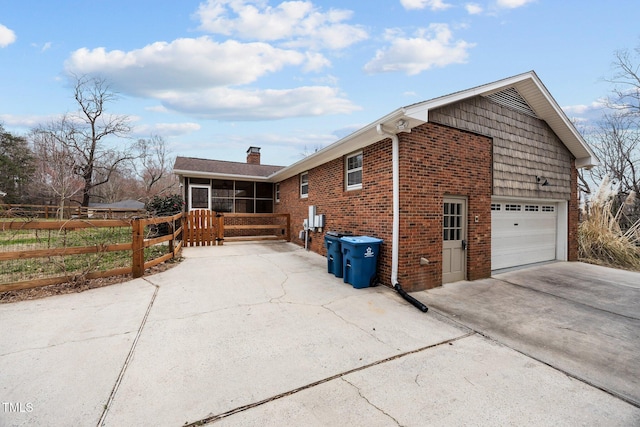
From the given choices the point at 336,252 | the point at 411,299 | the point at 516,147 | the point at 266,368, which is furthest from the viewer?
the point at 516,147

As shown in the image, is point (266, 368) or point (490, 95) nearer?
point (266, 368)

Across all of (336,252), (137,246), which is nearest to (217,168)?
(137,246)

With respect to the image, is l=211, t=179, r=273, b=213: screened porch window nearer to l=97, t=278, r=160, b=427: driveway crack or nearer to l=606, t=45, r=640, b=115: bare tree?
l=97, t=278, r=160, b=427: driveway crack

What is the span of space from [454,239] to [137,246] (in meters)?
7.06

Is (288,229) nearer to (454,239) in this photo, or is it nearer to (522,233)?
(454,239)

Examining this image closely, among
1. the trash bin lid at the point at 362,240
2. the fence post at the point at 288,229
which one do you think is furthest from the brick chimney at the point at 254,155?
the trash bin lid at the point at 362,240

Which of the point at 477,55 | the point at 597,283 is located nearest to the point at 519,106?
the point at 477,55

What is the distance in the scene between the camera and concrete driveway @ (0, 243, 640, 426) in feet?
7.34

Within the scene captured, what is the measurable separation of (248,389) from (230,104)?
18294 mm

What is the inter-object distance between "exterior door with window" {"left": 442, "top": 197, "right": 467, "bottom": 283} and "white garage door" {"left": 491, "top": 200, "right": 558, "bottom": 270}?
1559 millimetres

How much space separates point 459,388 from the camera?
2617 millimetres

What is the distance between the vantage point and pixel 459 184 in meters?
6.34

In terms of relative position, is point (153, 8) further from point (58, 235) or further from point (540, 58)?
point (540, 58)

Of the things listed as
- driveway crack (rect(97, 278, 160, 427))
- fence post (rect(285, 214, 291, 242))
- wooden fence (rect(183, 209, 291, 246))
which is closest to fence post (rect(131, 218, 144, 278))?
driveway crack (rect(97, 278, 160, 427))
